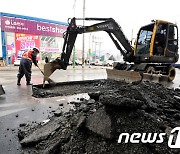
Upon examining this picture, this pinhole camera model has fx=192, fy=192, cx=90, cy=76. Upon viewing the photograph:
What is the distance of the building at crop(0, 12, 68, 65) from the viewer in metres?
28.5

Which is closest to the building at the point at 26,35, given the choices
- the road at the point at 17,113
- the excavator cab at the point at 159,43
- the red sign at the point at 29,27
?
the red sign at the point at 29,27

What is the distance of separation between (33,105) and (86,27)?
491 cm

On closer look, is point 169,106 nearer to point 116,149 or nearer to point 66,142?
point 116,149

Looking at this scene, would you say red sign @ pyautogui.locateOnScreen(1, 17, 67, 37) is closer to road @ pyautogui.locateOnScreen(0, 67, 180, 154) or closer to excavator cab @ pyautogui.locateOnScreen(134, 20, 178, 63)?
excavator cab @ pyautogui.locateOnScreen(134, 20, 178, 63)

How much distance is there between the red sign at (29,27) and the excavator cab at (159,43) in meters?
24.4

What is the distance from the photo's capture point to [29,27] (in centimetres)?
3055

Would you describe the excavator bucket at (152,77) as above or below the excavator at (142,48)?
below

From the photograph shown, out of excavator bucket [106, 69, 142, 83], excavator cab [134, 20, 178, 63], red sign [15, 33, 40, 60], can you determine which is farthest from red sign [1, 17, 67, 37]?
excavator cab [134, 20, 178, 63]

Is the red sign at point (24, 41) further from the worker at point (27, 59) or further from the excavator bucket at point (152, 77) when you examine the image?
the excavator bucket at point (152, 77)

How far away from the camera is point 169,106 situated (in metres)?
3.89

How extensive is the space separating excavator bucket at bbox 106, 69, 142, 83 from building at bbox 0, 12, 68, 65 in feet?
74.0

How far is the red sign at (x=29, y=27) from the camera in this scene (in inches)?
1115

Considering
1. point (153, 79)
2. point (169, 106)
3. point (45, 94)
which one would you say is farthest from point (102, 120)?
point (153, 79)

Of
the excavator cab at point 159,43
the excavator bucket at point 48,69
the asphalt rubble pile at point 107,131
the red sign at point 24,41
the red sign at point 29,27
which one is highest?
the red sign at point 29,27
